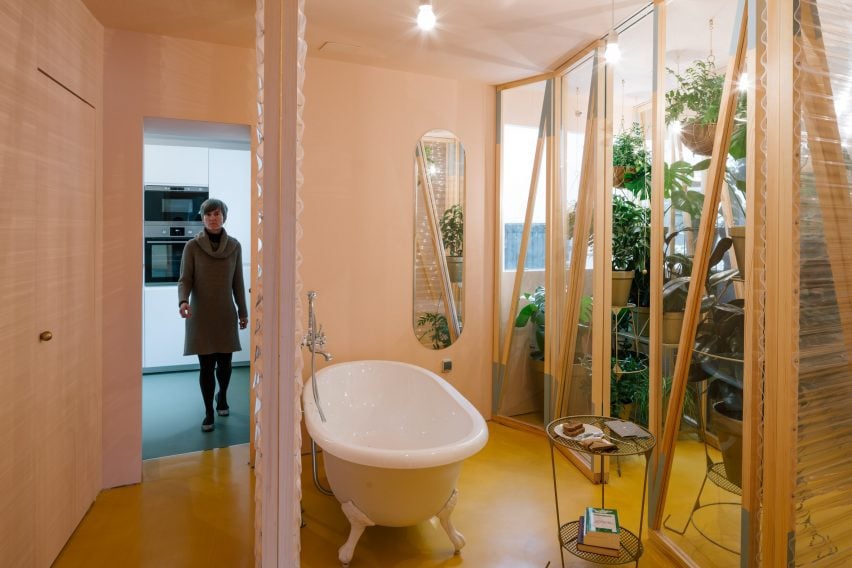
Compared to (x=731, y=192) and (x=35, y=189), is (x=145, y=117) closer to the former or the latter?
(x=35, y=189)

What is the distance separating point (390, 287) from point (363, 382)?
668 mm

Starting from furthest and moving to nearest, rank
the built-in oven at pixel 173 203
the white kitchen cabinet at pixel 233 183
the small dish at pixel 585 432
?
the white kitchen cabinet at pixel 233 183 < the built-in oven at pixel 173 203 < the small dish at pixel 585 432

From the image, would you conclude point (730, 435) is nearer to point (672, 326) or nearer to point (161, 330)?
point (672, 326)

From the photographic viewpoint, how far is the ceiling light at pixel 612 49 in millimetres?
2598

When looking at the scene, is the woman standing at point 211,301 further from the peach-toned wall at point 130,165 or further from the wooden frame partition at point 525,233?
the wooden frame partition at point 525,233

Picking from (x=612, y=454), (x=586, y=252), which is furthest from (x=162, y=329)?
(x=612, y=454)

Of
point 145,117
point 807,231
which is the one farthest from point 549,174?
point 145,117

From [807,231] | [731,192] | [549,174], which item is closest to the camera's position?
[807,231]

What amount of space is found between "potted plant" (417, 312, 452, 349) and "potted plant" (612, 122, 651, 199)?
1.41 meters

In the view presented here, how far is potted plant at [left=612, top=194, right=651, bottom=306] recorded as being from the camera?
9.51 feet

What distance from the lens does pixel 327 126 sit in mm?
3143

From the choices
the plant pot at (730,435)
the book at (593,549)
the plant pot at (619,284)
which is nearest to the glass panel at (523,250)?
the plant pot at (619,284)

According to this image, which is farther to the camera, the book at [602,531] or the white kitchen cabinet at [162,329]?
the white kitchen cabinet at [162,329]

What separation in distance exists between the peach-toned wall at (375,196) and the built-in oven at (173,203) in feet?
5.97
